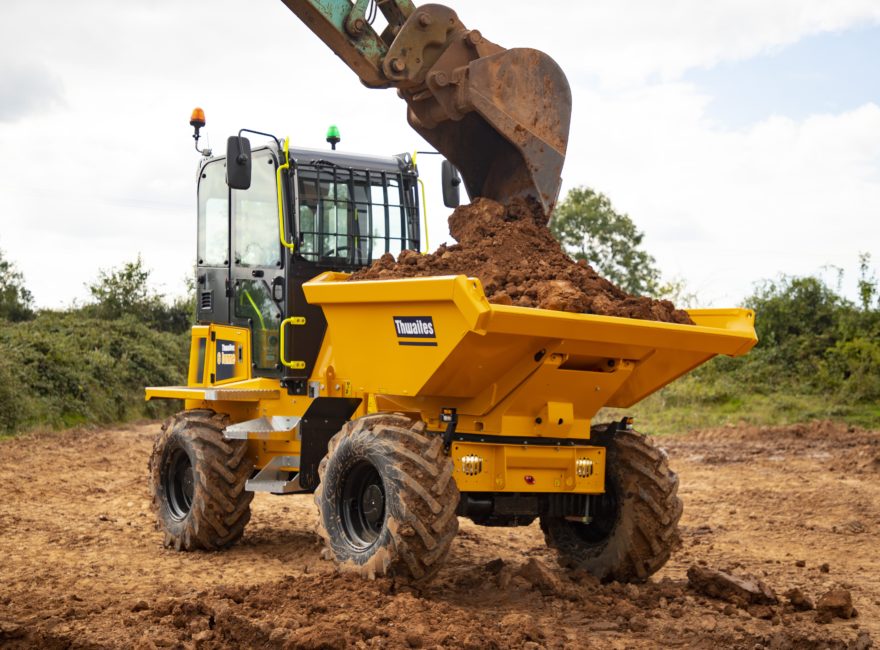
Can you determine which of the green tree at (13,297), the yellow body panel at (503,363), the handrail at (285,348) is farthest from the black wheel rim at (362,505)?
the green tree at (13,297)

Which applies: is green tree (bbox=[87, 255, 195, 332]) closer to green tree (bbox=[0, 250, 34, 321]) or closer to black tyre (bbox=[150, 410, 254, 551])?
green tree (bbox=[0, 250, 34, 321])

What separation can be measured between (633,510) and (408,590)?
5.74 feet

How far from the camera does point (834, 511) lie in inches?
437

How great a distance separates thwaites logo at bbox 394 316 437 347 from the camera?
20.4 feet

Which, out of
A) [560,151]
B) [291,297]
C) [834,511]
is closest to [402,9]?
[560,151]

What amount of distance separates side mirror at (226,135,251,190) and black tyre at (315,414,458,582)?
6.61 ft

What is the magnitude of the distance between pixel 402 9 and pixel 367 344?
7.72ft

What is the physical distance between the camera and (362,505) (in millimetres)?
6828

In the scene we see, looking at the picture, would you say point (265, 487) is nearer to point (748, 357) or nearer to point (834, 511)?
point (834, 511)

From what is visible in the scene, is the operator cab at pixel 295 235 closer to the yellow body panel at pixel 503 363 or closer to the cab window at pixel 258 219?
the cab window at pixel 258 219

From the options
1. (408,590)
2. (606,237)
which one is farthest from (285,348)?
(606,237)

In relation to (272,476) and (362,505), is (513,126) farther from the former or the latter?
(272,476)

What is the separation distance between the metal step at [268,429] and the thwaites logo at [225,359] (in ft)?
2.47

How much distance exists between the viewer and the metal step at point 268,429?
8159 millimetres
